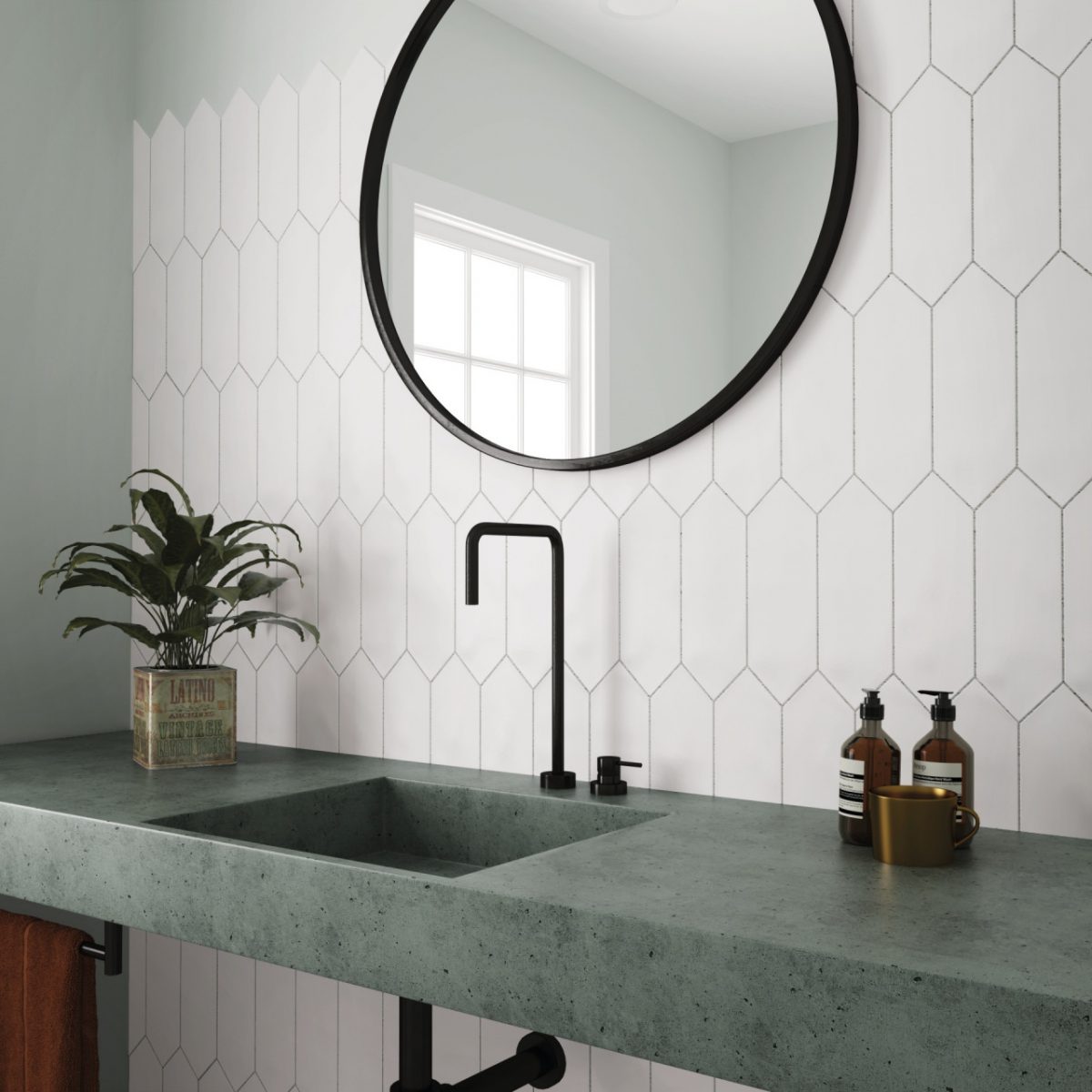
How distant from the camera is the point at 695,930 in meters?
0.93

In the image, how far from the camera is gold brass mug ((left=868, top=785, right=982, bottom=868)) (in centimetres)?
114

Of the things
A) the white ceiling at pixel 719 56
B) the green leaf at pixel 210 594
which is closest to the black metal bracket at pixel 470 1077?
the green leaf at pixel 210 594

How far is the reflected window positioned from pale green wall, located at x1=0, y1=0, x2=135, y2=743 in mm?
771

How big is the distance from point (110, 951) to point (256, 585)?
1.91ft

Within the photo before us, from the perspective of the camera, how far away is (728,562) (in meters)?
1.55

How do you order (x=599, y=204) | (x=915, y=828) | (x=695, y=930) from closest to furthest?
1. (x=695, y=930)
2. (x=915, y=828)
3. (x=599, y=204)

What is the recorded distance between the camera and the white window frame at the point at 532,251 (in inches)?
64.9

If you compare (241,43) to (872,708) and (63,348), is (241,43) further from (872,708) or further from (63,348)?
(872,708)

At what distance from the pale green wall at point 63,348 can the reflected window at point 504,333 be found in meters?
0.77

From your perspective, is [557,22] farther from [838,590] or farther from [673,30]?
[838,590]

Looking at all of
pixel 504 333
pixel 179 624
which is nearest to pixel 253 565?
A: pixel 179 624

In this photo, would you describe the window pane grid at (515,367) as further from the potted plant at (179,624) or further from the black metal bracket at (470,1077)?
the black metal bracket at (470,1077)

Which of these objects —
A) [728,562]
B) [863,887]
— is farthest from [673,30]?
Answer: [863,887]

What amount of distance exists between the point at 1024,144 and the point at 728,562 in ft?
2.02
